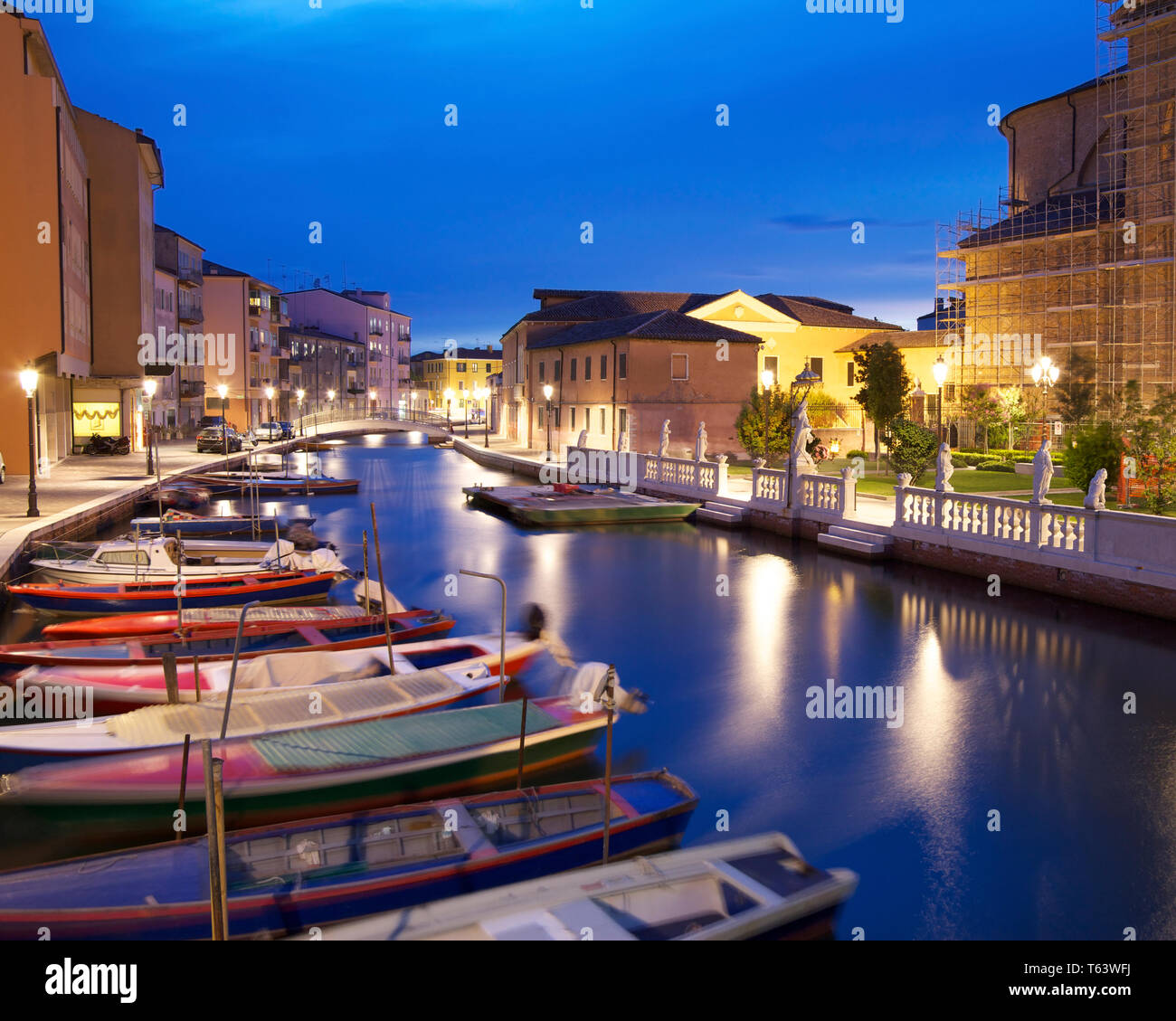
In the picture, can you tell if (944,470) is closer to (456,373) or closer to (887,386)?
(887,386)

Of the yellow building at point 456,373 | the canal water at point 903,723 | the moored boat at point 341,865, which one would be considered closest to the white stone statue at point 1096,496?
the canal water at point 903,723

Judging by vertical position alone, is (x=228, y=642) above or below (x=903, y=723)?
above

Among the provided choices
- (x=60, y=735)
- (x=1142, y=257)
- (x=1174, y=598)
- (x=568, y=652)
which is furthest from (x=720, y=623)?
(x=1142, y=257)

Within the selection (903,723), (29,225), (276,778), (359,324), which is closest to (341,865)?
(276,778)

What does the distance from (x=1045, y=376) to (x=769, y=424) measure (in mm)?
9684

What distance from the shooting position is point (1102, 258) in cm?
4184

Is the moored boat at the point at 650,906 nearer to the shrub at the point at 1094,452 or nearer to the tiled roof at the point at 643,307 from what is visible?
the shrub at the point at 1094,452

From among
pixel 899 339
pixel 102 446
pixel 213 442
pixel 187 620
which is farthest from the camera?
pixel 899 339

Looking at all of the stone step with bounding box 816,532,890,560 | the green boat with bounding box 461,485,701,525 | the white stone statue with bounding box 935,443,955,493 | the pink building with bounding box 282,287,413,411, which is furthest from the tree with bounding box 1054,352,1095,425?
the pink building with bounding box 282,287,413,411

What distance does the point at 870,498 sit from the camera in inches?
1096

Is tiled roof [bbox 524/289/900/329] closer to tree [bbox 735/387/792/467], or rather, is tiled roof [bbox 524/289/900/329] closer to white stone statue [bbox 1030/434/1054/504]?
tree [bbox 735/387/792/467]

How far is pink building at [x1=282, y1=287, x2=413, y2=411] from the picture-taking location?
101812mm

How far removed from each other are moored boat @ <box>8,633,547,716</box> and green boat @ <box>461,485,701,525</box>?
17.1 metres
